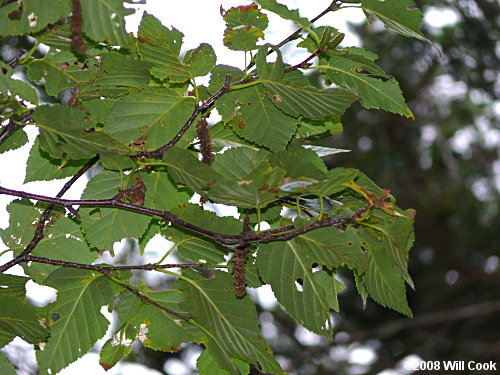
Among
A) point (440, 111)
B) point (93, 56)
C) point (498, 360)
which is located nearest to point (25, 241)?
point (93, 56)

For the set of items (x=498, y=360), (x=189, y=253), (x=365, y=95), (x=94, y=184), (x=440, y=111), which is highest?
(x=440, y=111)

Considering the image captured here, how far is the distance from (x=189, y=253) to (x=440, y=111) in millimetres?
6482

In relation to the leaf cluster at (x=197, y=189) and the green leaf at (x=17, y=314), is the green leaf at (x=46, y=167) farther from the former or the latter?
the green leaf at (x=17, y=314)

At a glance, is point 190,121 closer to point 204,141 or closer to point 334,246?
point 204,141

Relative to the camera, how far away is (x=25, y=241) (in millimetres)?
1254

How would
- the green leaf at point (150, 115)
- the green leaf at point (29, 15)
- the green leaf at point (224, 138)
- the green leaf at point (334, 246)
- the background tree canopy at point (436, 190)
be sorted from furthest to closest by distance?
the background tree canopy at point (436, 190), the green leaf at point (224, 138), the green leaf at point (150, 115), the green leaf at point (334, 246), the green leaf at point (29, 15)

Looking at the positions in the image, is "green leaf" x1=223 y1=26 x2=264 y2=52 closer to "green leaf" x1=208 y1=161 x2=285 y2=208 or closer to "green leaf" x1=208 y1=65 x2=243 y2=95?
"green leaf" x1=208 y1=65 x2=243 y2=95

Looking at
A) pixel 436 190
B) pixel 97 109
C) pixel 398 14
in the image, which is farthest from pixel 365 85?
pixel 436 190

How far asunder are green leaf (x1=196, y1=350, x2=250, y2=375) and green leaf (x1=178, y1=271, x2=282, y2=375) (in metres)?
0.11

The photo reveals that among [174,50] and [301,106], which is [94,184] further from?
[301,106]

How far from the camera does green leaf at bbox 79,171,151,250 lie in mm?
1121

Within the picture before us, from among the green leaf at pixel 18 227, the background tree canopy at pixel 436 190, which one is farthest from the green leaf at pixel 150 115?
the background tree canopy at pixel 436 190

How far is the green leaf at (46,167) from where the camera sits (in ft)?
3.87

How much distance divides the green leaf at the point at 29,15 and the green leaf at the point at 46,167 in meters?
0.33
